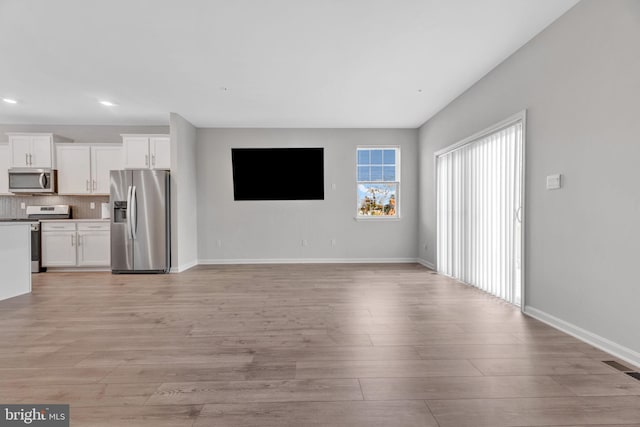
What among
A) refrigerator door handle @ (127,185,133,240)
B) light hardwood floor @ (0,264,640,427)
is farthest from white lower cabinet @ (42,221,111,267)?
light hardwood floor @ (0,264,640,427)

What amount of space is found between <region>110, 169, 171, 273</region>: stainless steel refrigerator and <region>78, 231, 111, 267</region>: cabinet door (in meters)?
0.41

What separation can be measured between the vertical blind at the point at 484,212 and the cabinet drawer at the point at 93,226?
6.10 meters

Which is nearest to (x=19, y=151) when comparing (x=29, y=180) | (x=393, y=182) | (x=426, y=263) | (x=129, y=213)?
(x=29, y=180)

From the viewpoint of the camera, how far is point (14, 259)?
400 cm

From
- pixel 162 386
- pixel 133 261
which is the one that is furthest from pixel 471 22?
pixel 133 261

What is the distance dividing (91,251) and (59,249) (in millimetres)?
569

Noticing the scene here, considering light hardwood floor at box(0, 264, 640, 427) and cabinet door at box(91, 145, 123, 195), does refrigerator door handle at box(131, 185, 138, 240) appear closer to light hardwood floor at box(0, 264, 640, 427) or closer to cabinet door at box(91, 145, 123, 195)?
cabinet door at box(91, 145, 123, 195)

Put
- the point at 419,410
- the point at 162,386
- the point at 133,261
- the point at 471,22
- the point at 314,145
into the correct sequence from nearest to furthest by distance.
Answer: the point at 419,410 → the point at 162,386 → the point at 471,22 → the point at 133,261 → the point at 314,145

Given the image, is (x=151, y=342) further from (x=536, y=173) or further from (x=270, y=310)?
(x=536, y=173)

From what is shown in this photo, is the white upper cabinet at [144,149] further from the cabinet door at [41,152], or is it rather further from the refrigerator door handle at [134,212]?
the cabinet door at [41,152]

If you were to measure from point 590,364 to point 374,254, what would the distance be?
4410mm

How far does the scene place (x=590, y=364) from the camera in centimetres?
207

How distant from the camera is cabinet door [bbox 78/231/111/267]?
5.60m

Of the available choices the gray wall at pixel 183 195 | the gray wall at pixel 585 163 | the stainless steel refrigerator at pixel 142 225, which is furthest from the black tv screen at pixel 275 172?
the gray wall at pixel 585 163
